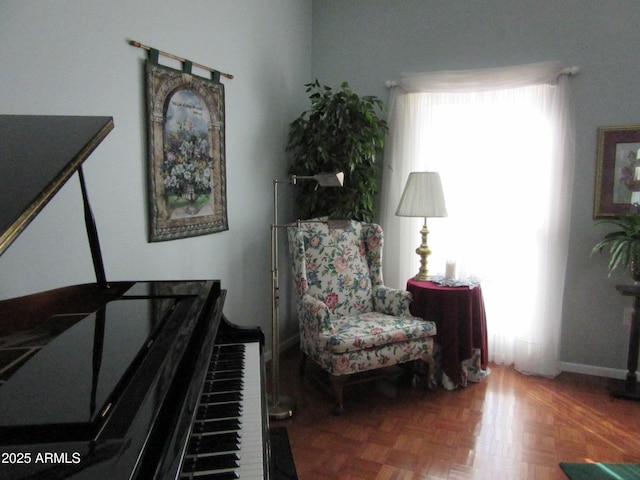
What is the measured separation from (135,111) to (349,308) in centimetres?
177

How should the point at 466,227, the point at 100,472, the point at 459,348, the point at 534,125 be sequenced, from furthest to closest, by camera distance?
the point at 466,227 → the point at 534,125 → the point at 459,348 → the point at 100,472

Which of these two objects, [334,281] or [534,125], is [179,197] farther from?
[534,125]

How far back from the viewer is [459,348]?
275 cm

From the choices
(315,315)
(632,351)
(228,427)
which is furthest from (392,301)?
(228,427)

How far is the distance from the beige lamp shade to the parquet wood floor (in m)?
1.16

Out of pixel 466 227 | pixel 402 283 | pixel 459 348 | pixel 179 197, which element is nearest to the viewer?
pixel 179 197

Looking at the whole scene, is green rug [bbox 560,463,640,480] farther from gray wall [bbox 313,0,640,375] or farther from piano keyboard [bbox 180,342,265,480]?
piano keyboard [bbox 180,342,265,480]

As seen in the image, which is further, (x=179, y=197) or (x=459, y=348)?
(x=459, y=348)

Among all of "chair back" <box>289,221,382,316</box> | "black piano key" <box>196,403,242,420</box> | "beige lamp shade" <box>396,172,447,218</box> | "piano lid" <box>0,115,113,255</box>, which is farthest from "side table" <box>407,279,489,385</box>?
"piano lid" <box>0,115,113,255</box>

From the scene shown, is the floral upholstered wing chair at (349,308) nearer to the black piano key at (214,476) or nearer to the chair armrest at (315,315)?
the chair armrest at (315,315)

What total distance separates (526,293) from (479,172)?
0.94 metres

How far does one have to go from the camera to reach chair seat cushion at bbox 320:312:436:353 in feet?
7.90

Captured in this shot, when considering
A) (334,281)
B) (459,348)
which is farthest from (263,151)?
(459,348)

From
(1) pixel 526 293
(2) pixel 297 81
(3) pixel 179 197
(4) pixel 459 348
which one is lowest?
(4) pixel 459 348
